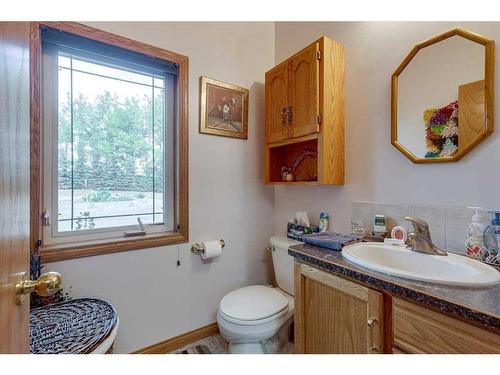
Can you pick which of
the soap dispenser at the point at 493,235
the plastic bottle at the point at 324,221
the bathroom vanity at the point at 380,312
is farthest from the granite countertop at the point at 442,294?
the plastic bottle at the point at 324,221

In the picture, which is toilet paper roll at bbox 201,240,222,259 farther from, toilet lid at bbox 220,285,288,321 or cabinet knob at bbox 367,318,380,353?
cabinet knob at bbox 367,318,380,353

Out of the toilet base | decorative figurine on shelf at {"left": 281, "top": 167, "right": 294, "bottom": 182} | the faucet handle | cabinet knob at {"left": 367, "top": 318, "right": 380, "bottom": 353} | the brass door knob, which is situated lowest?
the toilet base

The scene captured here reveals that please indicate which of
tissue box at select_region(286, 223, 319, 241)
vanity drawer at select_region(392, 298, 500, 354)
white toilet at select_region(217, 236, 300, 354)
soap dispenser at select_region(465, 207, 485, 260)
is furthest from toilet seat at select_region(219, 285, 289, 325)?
soap dispenser at select_region(465, 207, 485, 260)

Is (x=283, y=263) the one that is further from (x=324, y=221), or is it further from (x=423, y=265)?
(x=423, y=265)

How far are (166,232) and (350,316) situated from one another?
121 cm

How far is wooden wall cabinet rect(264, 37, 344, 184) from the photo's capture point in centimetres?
142

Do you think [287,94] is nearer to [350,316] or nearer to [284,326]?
[350,316]

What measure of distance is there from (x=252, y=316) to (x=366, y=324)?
63 centimetres

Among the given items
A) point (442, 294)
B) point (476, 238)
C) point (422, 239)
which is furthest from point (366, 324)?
point (476, 238)

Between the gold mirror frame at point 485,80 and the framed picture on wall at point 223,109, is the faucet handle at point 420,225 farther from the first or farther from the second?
the framed picture on wall at point 223,109

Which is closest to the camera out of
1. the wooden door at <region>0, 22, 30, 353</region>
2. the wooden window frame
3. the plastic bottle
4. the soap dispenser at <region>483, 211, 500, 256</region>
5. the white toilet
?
the wooden door at <region>0, 22, 30, 353</region>

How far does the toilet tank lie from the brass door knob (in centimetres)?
130

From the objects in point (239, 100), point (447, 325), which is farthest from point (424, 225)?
point (239, 100)

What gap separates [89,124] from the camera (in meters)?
1.42
